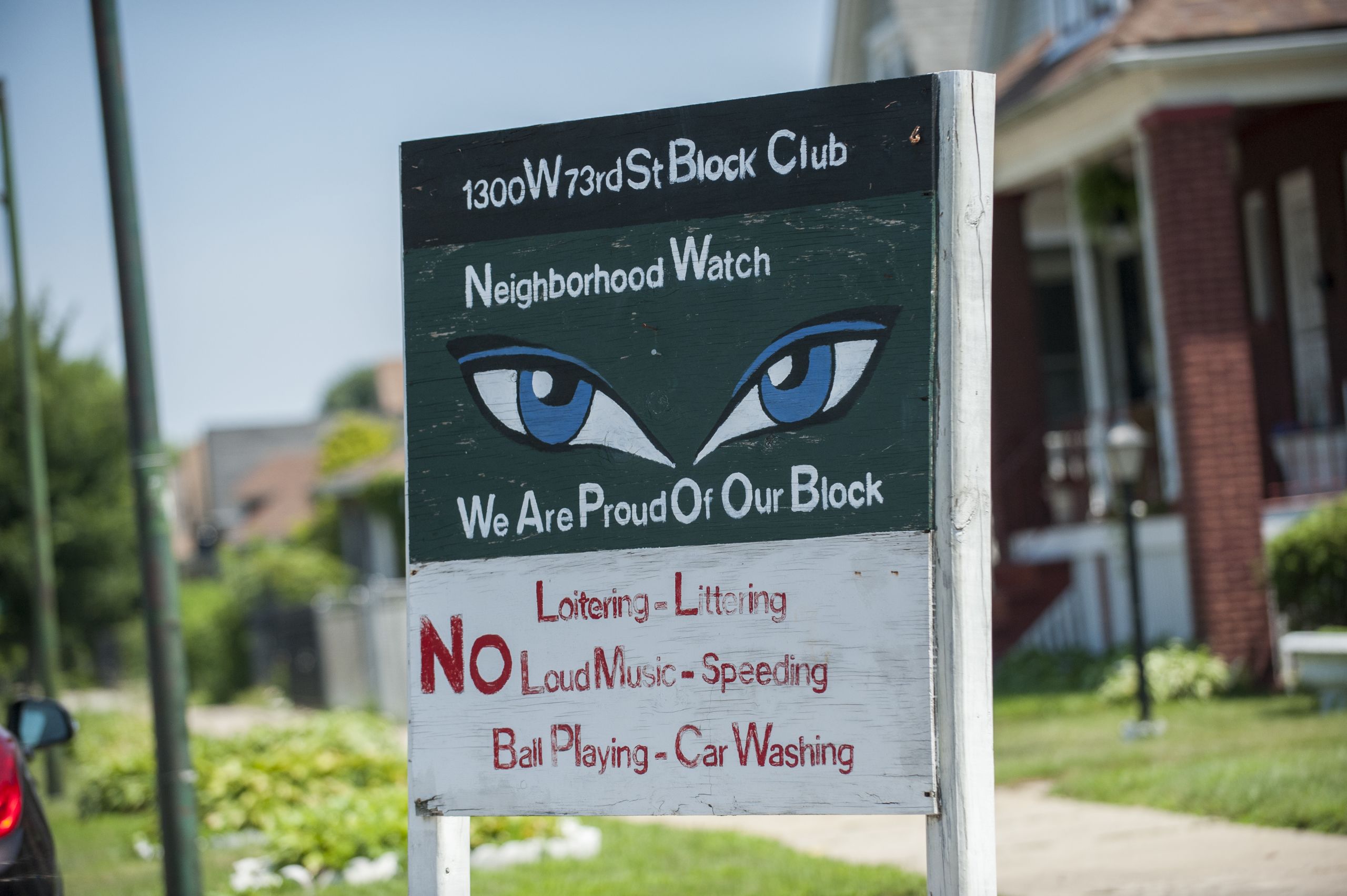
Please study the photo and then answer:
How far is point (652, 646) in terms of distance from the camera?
146 inches

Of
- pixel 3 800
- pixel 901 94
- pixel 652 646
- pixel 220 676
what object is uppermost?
pixel 901 94

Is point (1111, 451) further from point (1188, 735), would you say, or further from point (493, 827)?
point (493, 827)

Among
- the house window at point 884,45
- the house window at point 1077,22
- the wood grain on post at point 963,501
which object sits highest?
the house window at point 884,45

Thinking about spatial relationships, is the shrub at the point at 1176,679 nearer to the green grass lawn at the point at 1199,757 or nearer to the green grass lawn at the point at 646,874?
the green grass lawn at the point at 1199,757

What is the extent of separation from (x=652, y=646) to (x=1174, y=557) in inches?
411

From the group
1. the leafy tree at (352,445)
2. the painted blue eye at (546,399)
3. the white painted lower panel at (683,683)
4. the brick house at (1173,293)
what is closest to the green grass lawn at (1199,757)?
the brick house at (1173,293)

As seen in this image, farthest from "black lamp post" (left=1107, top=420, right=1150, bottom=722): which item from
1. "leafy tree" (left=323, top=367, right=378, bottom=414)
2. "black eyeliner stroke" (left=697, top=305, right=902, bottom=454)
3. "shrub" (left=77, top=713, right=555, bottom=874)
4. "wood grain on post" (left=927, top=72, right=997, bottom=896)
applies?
"leafy tree" (left=323, top=367, right=378, bottom=414)

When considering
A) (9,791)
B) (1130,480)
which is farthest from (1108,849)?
(9,791)

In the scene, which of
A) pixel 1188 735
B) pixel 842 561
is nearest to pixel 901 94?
pixel 842 561

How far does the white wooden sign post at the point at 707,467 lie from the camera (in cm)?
353

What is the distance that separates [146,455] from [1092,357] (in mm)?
10797

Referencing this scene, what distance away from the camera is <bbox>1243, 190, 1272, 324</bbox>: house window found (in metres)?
15.7

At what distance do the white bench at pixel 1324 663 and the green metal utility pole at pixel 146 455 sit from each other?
7.20m

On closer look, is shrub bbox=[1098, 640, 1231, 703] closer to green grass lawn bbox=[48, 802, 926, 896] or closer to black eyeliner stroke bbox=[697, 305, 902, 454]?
green grass lawn bbox=[48, 802, 926, 896]
